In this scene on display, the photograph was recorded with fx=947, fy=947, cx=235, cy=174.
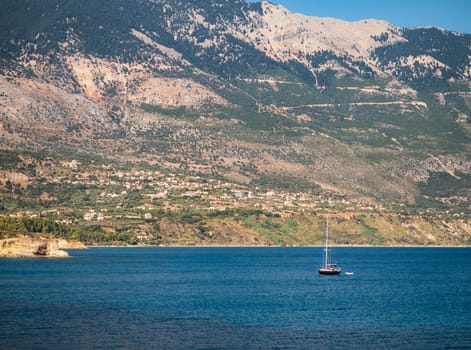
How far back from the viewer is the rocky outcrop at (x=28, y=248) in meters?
Answer: 166

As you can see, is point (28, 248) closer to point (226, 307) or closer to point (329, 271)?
point (329, 271)

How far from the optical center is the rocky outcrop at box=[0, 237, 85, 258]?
166012 mm

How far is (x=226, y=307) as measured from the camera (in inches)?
3765

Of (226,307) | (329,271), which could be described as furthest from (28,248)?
(226,307)

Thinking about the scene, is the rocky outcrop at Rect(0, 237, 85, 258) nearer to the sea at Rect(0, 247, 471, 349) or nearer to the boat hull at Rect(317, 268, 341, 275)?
the sea at Rect(0, 247, 471, 349)

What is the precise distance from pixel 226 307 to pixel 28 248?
8051cm

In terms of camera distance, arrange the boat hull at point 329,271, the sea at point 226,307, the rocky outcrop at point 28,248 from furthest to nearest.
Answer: the rocky outcrop at point 28,248
the boat hull at point 329,271
the sea at point 226,307

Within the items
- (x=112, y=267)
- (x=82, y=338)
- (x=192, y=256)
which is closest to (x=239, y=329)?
(x=82, y=338)

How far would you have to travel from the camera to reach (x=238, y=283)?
419 feet

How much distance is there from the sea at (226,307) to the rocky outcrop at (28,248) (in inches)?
371

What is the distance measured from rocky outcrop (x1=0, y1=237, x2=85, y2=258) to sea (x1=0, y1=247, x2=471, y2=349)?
9.42m

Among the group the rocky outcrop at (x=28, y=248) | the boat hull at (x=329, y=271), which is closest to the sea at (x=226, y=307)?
the boat hull at (x=329, y=271)

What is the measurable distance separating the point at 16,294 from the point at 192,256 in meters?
95.3

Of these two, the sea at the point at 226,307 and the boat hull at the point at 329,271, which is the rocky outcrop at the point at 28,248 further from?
the boat hull at the point at 329,271
